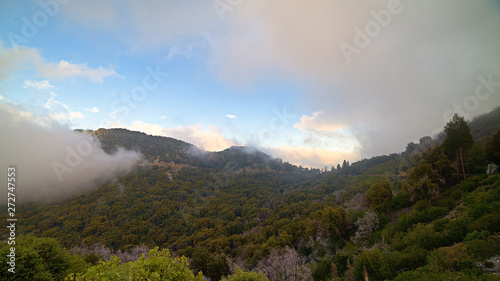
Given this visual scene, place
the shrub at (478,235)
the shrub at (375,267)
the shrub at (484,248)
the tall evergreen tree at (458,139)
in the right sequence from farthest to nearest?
the tall evergreen tree at (458,139)
the shrub at (375,267)
the shrub at (478,235)
the shrub at (484,248)

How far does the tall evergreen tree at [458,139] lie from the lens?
35.1 metres

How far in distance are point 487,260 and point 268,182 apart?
177m

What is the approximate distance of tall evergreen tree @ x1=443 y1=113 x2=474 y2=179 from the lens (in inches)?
1382

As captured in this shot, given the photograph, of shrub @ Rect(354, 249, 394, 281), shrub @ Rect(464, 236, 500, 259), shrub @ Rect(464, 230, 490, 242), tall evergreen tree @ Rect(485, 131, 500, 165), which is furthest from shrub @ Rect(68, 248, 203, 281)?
tall evergreen tree @ Rect(485, 131, 500, 165)

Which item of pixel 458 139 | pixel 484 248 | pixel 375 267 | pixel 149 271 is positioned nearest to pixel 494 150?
pixel 458 139

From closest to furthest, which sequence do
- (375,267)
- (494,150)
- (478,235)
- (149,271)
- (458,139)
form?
(149,271), (478,235), (375,267), (494,150), (458,139)

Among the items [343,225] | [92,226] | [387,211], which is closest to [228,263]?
[343,225]

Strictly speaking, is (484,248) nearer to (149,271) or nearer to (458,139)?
(149,271)

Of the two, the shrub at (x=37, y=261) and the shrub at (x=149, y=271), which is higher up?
the shrub at (x=149, y=271)

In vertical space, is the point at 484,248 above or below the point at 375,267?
above

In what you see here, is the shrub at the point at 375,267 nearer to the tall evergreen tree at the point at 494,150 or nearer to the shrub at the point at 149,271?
the shrub at the point at 149,271

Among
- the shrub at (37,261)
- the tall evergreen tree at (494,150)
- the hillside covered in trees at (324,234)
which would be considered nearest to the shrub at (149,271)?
the hillside covered in trees at (324,234)

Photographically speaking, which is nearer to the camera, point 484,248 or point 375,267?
point 484,248

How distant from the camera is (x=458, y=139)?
36.0 m
